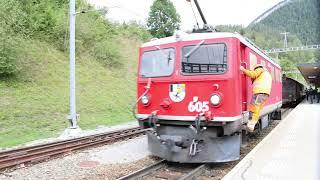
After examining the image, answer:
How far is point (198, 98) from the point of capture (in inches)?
313

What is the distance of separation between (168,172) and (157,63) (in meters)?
2.38

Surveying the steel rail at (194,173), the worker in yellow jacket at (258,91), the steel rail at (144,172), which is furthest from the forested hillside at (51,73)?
the worker in yellow jacket at (258,91)

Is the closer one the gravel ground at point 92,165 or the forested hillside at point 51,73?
the gravel ground at point 92,165

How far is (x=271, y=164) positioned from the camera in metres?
7.82

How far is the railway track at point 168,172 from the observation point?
730 centimetres

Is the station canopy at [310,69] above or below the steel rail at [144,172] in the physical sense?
above

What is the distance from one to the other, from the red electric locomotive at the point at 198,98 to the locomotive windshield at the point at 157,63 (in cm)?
2

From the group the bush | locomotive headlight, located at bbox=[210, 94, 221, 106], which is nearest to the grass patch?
the bush

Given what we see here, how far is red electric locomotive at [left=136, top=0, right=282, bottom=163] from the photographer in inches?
306

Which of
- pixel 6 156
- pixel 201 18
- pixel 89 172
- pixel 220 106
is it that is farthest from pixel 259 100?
pixel 6 156

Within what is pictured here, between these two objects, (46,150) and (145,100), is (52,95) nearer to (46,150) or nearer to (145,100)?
(46,150)

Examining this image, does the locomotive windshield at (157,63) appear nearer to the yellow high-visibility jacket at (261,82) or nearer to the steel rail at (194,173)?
the yellow high-visibility jacket at (261,82)

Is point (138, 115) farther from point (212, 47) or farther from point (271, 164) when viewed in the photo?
point (271, 164)

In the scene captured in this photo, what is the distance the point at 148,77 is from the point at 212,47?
1.66 m
